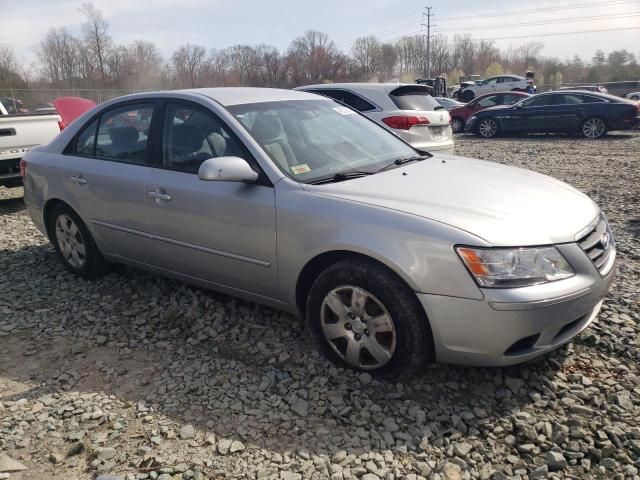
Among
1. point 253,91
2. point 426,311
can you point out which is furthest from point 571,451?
point 253,91

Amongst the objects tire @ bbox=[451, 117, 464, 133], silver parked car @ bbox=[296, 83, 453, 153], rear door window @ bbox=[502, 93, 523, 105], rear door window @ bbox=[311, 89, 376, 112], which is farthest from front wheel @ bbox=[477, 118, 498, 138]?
rear door window @ bbox=[311, 89, 376, 112]

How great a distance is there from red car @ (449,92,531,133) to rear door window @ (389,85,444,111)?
35.9 ft

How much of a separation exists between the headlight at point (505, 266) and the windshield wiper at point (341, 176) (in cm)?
97

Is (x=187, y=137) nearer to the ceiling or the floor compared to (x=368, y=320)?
nearer to the ceiling

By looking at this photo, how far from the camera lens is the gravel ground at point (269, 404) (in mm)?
2436

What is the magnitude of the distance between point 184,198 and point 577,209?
8.21 feet

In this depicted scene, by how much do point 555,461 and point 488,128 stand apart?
15.3 metres

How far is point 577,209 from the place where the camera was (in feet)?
10.1

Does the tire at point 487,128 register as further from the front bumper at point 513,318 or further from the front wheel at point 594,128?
the front bumper at point 513,318

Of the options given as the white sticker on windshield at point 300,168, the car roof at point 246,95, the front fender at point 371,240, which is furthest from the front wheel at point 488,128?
the front fender at point 371,240

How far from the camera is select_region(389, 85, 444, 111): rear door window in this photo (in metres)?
7.60

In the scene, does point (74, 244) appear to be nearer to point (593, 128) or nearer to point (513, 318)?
point (513, 318)

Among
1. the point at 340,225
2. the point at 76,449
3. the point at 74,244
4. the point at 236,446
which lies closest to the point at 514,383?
the point at 340,225

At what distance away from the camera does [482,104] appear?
18734mm
